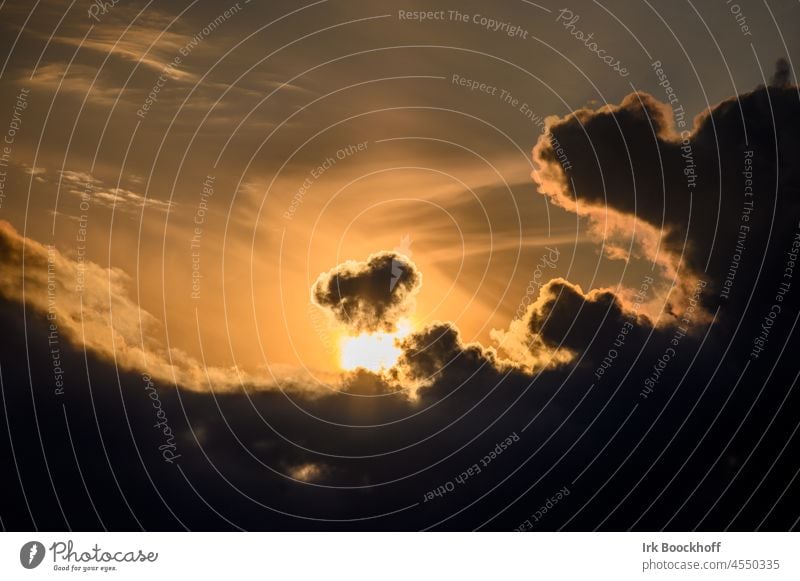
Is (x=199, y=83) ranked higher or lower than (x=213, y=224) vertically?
higher

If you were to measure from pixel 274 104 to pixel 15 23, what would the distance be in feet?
8.87

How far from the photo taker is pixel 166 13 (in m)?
9.84

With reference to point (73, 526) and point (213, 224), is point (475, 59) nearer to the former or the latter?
point (213, 224)
